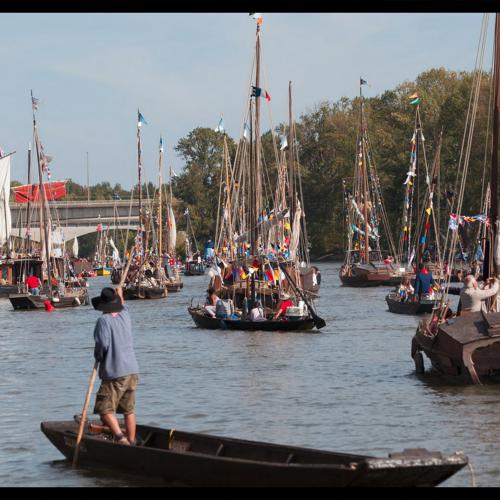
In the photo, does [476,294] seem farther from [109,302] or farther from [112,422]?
[109,302]

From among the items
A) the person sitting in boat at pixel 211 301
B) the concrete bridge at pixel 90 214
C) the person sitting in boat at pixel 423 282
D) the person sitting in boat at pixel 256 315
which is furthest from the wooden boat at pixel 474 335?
the concrete bridge at pixel 90 214

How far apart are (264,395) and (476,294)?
4777 mm

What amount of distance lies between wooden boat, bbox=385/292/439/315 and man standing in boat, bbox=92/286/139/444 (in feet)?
97.8

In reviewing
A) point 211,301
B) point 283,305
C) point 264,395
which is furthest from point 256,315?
point 264,395

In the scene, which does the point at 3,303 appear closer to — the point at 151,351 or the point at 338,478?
the point at 151,351

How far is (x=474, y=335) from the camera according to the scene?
2384cm

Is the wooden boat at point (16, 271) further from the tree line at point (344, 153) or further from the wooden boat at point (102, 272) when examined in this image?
the wooden boat at point (102, 272)

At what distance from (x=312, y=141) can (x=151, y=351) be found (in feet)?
359

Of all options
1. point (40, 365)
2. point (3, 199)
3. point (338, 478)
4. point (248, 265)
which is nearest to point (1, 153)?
point (3, 199)

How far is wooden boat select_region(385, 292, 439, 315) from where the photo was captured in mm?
48469

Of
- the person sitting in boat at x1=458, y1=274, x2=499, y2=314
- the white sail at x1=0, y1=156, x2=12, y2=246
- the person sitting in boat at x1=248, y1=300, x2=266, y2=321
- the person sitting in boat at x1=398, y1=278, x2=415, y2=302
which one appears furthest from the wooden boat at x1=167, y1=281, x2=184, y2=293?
the person sitting in boat at x1=458, y1=274, x2=499, y2=314

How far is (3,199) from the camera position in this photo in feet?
292
